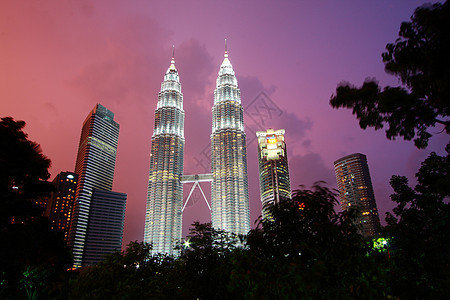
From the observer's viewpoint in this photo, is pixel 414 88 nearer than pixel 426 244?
Yes

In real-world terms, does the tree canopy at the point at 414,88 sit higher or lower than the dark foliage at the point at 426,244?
higher

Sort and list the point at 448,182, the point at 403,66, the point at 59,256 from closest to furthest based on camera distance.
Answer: the point at 403,66 < the point at 448,182 < the point at 59,256

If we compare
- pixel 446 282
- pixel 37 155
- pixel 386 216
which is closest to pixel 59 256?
pixel 37 155

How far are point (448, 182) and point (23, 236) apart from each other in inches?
835

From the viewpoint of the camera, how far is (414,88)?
11.3 meters

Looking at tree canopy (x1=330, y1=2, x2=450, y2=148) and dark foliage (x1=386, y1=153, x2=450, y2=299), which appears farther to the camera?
dark foliage (x1=386, y1=153, x2=450, y2=299)

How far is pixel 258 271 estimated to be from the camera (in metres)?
9.67

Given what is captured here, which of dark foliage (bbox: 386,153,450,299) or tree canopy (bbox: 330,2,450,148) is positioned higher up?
tree canopy (bbox: 330,2,450,148)

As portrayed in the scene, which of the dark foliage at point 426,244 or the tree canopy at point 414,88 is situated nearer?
the tree canopy at point 414,88

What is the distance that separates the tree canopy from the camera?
32.4 ft

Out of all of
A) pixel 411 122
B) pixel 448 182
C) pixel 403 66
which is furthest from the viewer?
pixel 448 182

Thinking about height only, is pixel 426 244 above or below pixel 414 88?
below

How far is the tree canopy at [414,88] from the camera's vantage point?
9891mm

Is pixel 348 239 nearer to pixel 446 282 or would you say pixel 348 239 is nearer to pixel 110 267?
pixel 110 267
